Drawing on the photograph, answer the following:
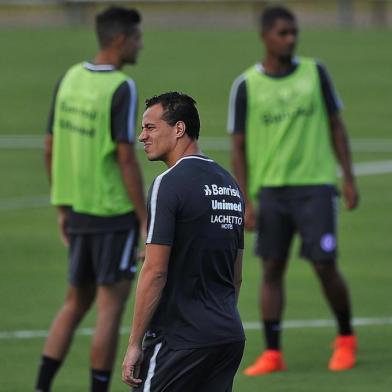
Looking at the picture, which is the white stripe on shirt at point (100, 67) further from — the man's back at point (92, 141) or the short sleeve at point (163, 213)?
the short sleeve at point (163, 213)

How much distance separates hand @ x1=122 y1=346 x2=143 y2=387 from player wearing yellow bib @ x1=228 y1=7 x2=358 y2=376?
3706mm

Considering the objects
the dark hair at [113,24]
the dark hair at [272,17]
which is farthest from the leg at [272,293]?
the dark hair at [113,24]

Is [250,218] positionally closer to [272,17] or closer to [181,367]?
[272,17]

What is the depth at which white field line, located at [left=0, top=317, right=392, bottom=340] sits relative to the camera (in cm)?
1186

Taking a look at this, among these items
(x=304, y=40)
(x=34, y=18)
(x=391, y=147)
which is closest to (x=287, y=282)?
(x=391, y=147)

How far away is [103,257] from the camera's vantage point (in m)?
9.70

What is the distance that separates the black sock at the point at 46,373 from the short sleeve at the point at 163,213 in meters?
3.02

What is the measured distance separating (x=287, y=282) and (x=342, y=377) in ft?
11.6

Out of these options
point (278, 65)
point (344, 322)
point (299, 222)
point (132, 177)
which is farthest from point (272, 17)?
point (344, 322)

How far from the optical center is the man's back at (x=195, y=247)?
705cm

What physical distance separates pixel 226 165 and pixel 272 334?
957 cm

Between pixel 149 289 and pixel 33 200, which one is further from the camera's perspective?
pixel 33 200

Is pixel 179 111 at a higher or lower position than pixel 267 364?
higher

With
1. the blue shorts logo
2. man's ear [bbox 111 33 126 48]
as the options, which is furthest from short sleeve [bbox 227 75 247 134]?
man's ear [bbox 111 33 126 48]
